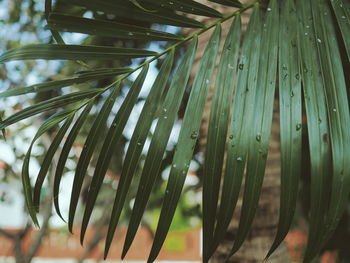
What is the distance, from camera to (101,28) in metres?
0.61

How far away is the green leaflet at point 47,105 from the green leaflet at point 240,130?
22 cm

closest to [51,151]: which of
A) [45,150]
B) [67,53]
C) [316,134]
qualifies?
[67,53]

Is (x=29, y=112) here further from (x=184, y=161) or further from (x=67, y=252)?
(x=67, y=252)

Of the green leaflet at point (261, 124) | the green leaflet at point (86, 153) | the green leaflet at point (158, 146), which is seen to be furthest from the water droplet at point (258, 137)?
the green leaflet at point (86, 153)

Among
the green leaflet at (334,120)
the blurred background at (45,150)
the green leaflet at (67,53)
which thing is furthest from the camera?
the blurred background at (45,150)

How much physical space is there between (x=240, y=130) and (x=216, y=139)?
31 mm

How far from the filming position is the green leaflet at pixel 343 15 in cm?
59

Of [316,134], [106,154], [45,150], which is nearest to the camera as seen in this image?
[316,134]

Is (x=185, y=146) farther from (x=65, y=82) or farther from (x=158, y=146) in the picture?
(x=65, y=82)

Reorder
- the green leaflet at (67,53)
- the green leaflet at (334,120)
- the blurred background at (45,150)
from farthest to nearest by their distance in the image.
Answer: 1. the blurred background at (45,150)
2. the green leaflet at (67,53)
3. the green leaflet at (334,120)

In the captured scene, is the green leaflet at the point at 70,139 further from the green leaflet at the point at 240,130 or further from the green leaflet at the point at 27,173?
the green leaflet at the point at 240,130

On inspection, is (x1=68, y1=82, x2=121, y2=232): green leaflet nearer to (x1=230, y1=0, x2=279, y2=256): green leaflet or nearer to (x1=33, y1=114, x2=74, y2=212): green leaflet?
(x1=33, y1=114, x2=74, y2=212): green leaflet

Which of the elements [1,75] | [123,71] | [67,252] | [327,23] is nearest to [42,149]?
[1,75]

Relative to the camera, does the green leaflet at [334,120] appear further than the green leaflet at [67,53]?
No
